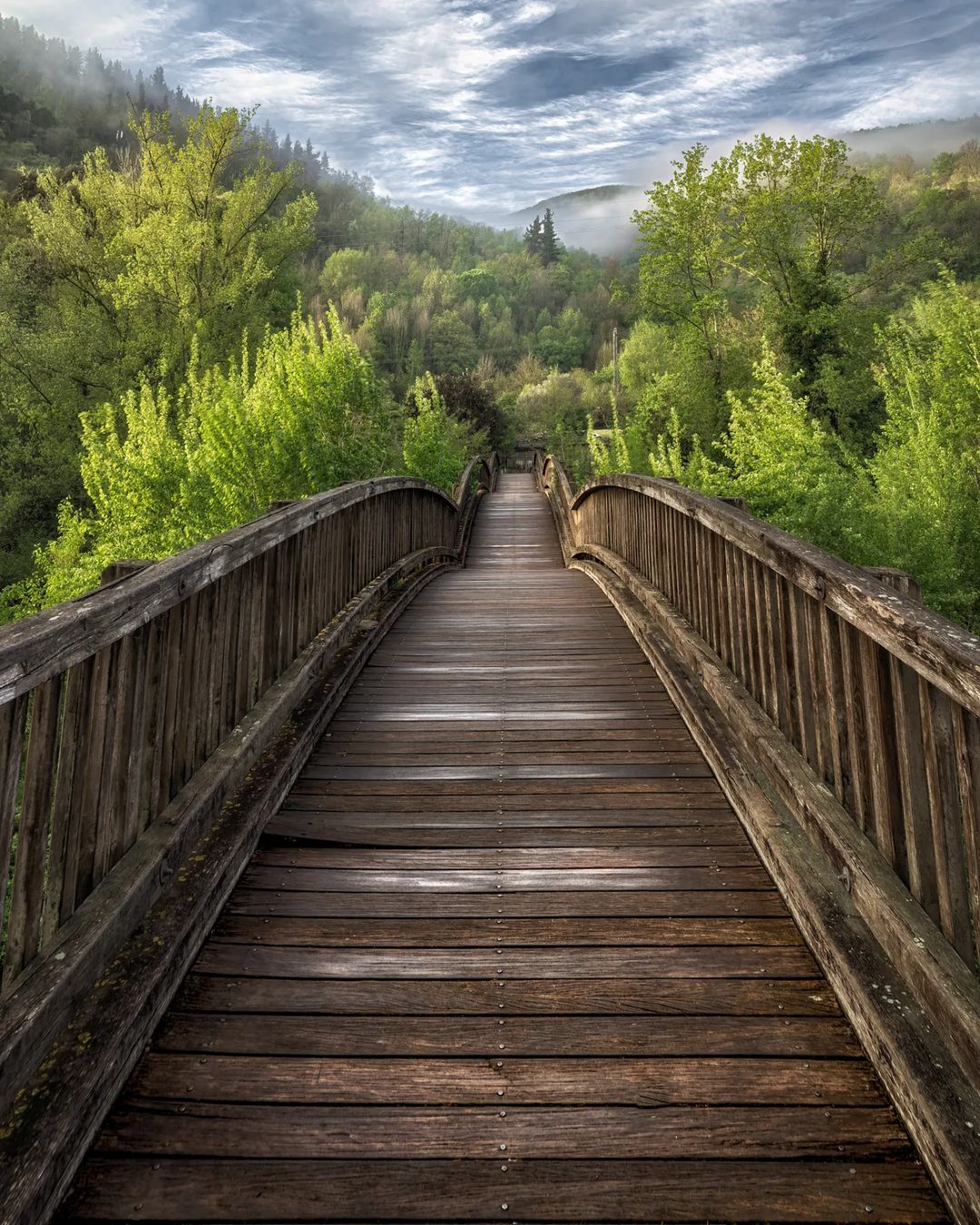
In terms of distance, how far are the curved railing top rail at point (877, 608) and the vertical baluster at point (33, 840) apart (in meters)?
2.22

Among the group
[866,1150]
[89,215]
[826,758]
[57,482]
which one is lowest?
[866,1150]

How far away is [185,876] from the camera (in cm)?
264

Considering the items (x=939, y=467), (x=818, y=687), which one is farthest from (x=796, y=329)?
(x=818, y=687)

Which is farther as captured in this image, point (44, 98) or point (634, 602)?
point (44, 98)

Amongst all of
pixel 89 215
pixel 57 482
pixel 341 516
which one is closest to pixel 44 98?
pixel 89 215

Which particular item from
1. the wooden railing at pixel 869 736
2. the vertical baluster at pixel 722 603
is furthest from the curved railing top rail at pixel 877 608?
the vertical baluster at pixel 722 603

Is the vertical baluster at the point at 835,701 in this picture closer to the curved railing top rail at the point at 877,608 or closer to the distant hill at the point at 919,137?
the curved railing top rail at the point at 877,608

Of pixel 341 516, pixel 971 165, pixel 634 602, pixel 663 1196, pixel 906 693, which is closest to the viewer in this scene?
pixel 663 1196

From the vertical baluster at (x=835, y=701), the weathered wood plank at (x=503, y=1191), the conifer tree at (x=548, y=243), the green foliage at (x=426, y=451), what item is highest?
the conifer tree at (x=548, y=243)

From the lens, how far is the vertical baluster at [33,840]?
1997 millimetres

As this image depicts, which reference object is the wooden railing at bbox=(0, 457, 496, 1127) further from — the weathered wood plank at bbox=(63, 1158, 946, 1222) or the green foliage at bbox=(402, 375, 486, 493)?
the green foliage at bbox=(402, 375, 486, 493)

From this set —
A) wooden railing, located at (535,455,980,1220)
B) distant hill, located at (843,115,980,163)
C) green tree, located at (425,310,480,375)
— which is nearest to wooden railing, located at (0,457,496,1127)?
wooden railing, located at (535,455,980,1220)

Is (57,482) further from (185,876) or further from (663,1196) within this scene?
(663,1196)

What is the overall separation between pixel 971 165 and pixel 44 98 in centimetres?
8719
